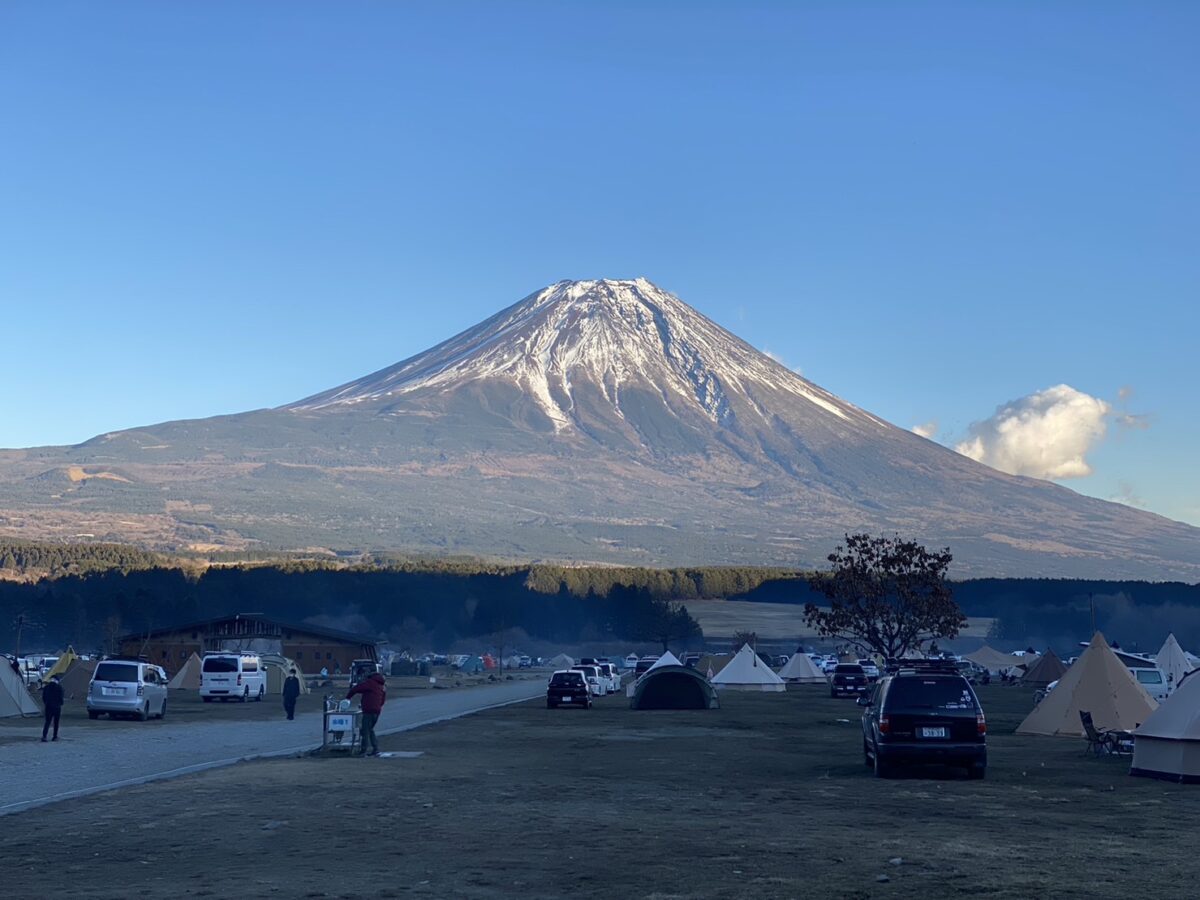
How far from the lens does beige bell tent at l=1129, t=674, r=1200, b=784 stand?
2283 cm

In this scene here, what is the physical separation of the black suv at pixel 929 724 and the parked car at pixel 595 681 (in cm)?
4143

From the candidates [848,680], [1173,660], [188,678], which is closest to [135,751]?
[848,680]

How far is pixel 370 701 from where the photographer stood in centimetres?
2742

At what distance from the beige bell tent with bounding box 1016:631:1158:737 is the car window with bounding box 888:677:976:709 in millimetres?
13521

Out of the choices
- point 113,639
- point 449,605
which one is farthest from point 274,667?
point 449,605

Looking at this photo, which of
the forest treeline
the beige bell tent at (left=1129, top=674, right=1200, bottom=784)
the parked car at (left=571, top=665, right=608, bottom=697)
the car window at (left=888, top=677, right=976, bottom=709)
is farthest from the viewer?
the forest treeline

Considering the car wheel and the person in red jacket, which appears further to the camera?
the person in red jacket

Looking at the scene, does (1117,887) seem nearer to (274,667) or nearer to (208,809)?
(208,809)

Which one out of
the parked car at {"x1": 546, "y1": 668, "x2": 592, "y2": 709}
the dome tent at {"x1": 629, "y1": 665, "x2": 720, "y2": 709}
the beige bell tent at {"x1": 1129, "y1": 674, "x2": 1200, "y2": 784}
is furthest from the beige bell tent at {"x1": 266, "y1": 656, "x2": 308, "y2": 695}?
the beige bell tent at {"x1": 1129, "y1": 674, "x2": 1200, "y2": 784}

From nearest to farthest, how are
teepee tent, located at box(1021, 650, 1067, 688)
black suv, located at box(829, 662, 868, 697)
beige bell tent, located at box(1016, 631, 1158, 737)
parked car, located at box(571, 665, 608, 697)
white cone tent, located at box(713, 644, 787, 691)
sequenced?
beige bell tent, located at box(1016, 631, 1158, 737) → black suv, located at box(829, 662, 868, 697) → parked car, located at box(571, 665, 608, 697) → white cone tent, located at box(713, 644, 787, 691) → teepee tent, located at box(1021, 650, 1067, 688)

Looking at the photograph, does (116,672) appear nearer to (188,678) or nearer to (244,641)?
(188,678)

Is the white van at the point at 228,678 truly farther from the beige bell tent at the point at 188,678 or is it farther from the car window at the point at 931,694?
the car window at the point at 931,694

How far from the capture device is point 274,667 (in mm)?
69312

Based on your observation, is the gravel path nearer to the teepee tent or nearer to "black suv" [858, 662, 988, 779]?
"black suv" [858, 662, 988, 779]
